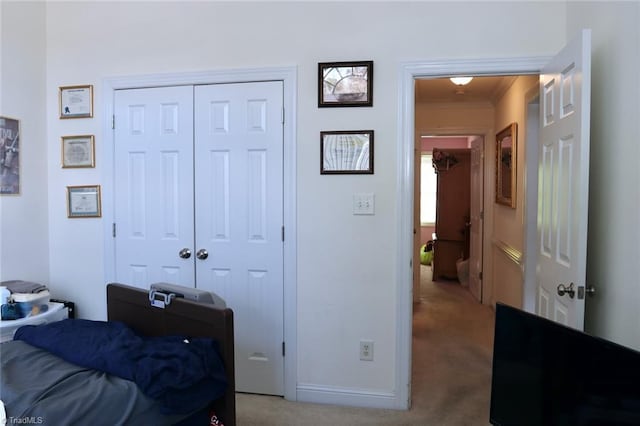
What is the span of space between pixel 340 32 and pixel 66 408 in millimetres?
2283

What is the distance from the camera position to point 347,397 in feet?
8.05

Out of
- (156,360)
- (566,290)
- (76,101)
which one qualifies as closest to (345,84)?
(566,290)

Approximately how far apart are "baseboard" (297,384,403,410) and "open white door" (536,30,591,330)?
3.41 ft

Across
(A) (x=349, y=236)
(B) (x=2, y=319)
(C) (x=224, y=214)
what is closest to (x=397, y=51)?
(A) (x=349, y=236)

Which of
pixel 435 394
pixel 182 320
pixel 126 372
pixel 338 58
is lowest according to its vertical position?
pixel 435 394

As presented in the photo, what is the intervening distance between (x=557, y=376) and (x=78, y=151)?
305cm

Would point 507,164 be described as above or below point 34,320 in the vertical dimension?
above

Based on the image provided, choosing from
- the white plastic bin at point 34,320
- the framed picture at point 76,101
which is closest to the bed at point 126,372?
the white plastic bin at point 34,320

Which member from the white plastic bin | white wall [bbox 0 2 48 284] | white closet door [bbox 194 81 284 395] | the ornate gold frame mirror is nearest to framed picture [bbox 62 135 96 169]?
white wall [bbox 0 2 48 284]

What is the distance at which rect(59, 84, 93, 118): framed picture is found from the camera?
275 centimetres

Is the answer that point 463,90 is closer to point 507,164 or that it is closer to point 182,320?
point 507,164

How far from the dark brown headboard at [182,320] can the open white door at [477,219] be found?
13.4 feet

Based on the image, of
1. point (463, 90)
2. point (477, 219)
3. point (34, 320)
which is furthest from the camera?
point (477, 219)

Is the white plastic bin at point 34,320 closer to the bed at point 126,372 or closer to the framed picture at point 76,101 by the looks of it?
the bed at point 126,372
